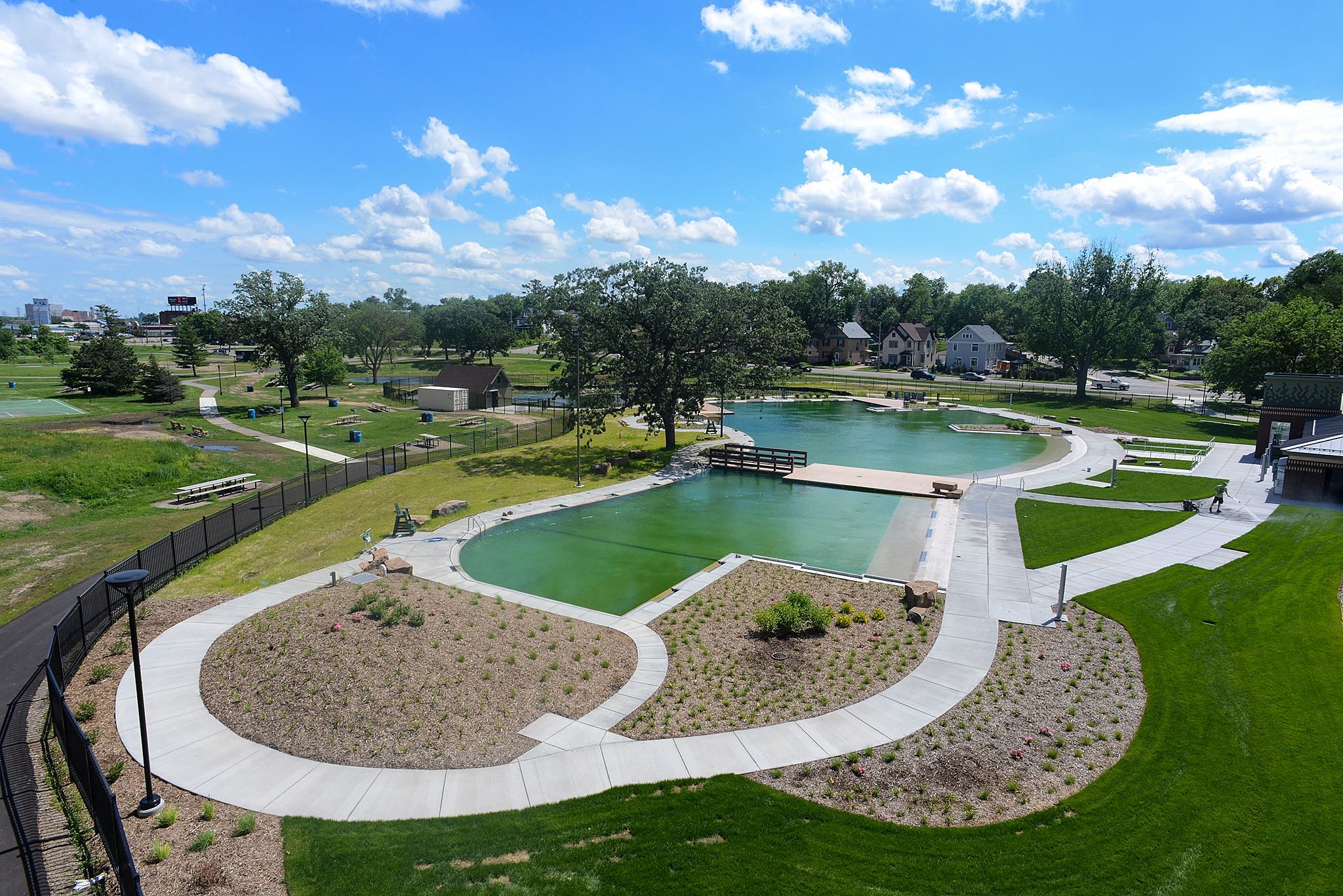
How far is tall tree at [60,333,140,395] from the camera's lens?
2576 inches

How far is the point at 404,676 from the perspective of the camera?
15.3 meters

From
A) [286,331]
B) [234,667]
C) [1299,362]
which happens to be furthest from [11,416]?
[1299,362]

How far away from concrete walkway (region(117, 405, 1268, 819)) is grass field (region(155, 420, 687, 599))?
2.85 m

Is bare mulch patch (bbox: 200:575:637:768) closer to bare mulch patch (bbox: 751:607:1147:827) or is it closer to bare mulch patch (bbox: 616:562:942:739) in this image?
bare mulch patch (bbox: 616:562:942:739)

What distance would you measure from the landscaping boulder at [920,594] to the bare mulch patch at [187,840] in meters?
16.2

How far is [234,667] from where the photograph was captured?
52.4ft

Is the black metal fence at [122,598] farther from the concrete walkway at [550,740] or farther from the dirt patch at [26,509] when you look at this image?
the dirt patch at [26,509]

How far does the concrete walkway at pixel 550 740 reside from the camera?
39.1 ft

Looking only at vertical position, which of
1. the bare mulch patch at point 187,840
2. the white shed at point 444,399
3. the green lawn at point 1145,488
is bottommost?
the bare mulch patch at point 187,840

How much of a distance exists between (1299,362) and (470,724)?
64317mm

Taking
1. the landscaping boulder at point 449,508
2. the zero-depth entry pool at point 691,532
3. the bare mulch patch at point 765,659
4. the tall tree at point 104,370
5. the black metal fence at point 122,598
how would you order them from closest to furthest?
the black metal fence at point 122,598 → the bare mulch patch at point 765,659 → the zero-depth entry pool at point 691,532 → the landscaping boulder at point 449,508 → the tall tree at point 104,370

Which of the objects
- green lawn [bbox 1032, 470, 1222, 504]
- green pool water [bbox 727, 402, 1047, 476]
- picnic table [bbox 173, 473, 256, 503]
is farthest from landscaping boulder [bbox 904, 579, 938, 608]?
picnic table [bbox 173, 473, 256, 503]

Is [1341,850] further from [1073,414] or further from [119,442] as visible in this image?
[1073,414]

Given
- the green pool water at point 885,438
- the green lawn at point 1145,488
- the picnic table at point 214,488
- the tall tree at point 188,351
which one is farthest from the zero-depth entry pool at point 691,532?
the tall tree at point 188,351
